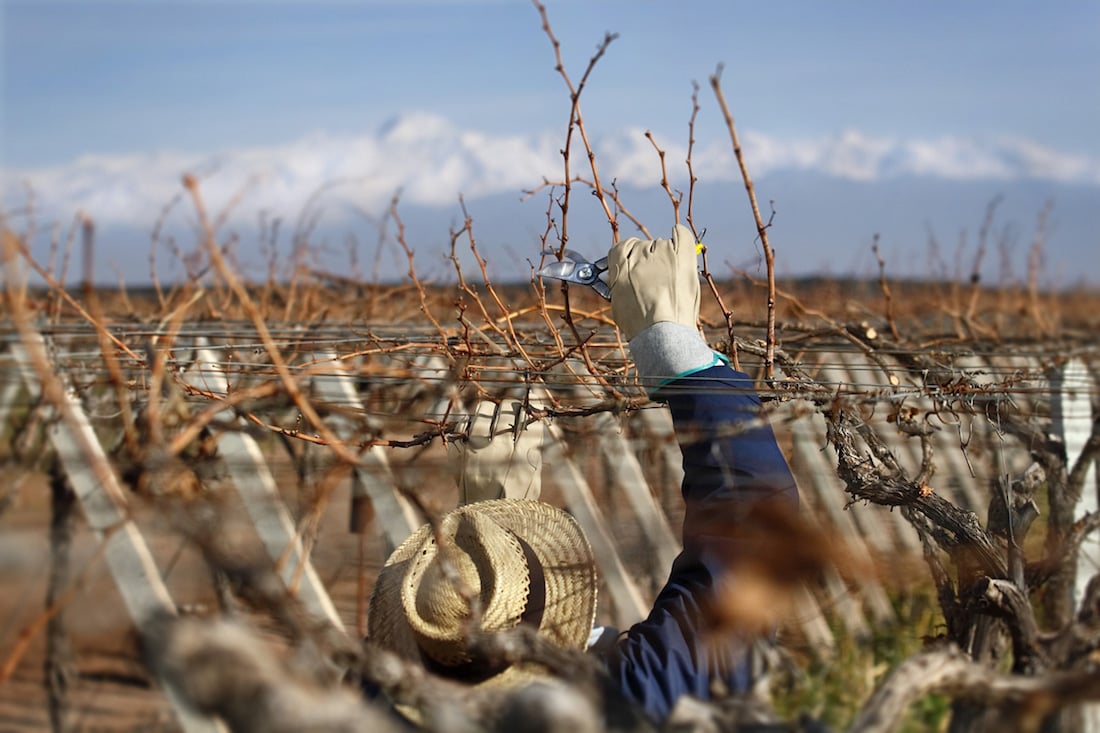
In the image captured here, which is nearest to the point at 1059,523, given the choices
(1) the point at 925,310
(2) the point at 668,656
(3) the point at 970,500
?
(3) the point at 970,500

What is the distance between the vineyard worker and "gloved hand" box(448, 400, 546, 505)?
13cm

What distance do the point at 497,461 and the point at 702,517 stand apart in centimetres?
64

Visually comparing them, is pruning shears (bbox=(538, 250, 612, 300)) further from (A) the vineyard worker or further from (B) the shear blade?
(A) the vineyard worker

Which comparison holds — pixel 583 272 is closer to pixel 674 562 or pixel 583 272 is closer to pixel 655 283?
pixel 655 283

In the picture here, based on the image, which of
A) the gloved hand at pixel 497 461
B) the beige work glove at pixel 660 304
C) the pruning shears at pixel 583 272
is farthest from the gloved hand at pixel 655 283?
the gloved hand at pixel 497 461

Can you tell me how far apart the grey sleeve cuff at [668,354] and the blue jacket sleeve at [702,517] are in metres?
0.06

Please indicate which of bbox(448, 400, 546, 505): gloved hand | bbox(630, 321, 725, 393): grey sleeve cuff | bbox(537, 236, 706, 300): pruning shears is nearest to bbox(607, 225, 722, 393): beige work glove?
bbox(630, 321, 725, 393): grey sleeve cuff

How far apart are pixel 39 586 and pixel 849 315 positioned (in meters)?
5.31

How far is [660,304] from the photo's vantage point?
217cm

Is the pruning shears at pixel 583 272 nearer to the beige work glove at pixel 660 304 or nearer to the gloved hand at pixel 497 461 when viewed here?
the beige work glove at pixel 660 304

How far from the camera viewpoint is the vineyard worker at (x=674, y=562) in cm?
188

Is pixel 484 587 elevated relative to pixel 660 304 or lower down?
lower down

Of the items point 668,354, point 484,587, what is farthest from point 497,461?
point 668,354

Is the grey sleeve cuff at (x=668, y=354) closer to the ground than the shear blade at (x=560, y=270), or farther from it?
closer to the ground
